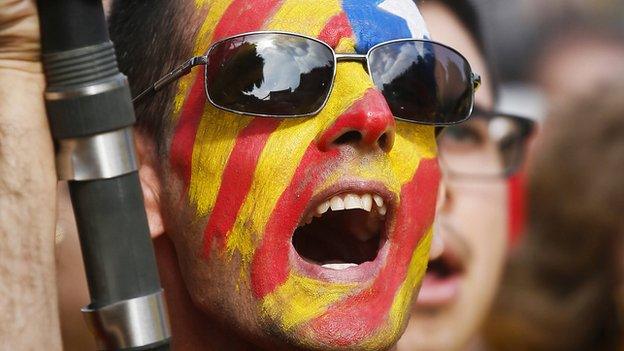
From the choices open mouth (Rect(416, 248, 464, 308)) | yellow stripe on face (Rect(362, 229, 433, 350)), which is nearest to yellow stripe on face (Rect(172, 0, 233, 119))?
yellow stripe on face (Rect(362, 229, 433, 350))

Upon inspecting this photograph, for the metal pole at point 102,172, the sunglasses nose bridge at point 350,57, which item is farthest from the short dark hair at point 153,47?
the metal pole at point 102,172

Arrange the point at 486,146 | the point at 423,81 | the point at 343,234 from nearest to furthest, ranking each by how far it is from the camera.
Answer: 1. the point at 423,81
2. the point at 343,234
3. the point at 486,146

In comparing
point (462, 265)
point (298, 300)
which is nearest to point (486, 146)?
point (462, 265)

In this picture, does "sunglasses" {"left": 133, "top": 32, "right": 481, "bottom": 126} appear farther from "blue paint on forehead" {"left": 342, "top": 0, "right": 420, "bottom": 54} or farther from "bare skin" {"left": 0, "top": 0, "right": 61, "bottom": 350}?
"bare skin" {"left": 0, "top": 0, "right": 61, "bottom": 350}

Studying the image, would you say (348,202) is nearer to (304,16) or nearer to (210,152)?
(210,152)

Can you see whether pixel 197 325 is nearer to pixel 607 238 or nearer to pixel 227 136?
pixel 227 136

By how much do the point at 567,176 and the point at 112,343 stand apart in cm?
378

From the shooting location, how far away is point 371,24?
3.18 meters

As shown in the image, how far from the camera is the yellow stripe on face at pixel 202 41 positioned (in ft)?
10.4

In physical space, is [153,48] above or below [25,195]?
below

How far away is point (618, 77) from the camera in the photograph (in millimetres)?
6496

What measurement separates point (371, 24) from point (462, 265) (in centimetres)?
224

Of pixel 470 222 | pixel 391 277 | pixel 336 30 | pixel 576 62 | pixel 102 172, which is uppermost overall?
pixel 102 172

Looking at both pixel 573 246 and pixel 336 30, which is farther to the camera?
pixel 573 246
